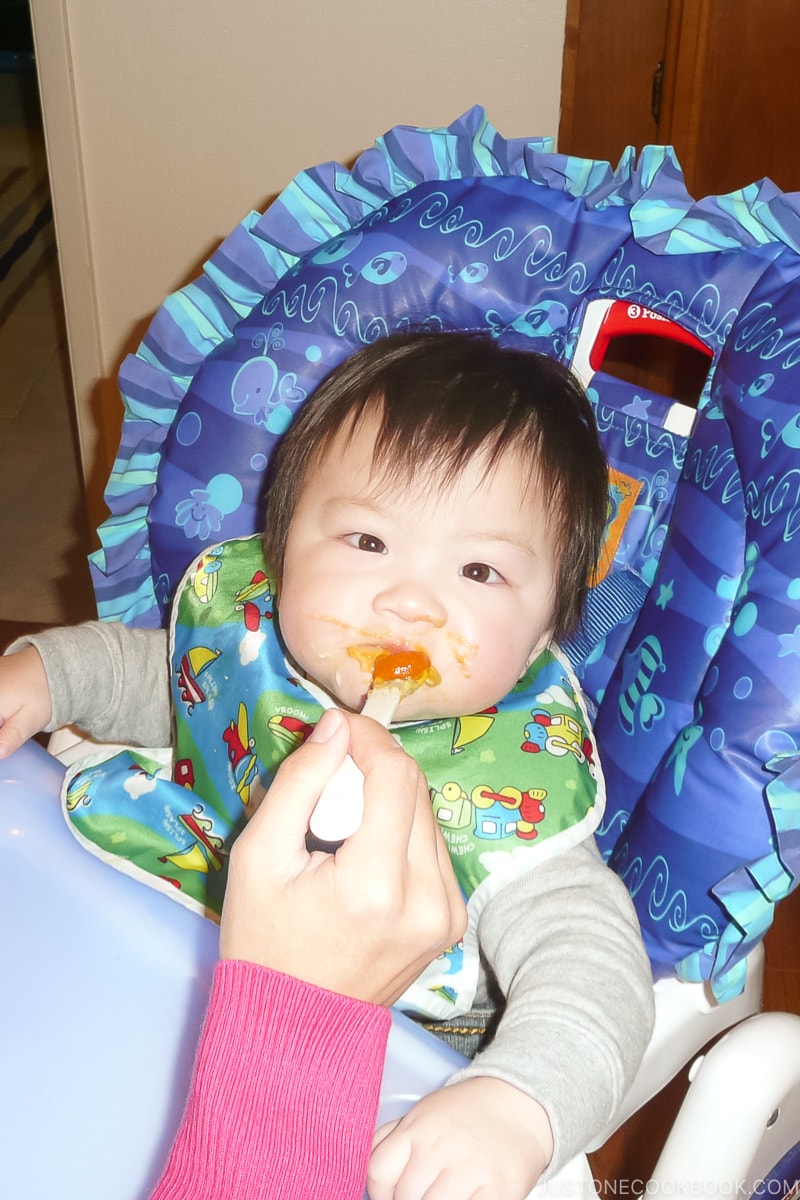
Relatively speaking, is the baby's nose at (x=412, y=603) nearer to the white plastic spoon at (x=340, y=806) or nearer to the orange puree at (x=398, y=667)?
the orange puree at (x=398, y=667)

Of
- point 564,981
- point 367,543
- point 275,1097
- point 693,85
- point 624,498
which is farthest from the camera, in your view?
point 693,85

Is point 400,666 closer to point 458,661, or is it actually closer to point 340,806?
point 458,661

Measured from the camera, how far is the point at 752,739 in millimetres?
717

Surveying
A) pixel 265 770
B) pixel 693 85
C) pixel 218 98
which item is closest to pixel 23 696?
pixel 265 770

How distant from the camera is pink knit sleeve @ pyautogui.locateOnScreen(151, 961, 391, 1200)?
47cm

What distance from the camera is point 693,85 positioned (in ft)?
4.82

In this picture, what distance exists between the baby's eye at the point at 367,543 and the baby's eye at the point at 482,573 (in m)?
0.06

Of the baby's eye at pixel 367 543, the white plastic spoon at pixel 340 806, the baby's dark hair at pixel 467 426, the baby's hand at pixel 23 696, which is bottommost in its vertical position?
the baby's hand at pixel 23 696

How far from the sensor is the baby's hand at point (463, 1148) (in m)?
0.55

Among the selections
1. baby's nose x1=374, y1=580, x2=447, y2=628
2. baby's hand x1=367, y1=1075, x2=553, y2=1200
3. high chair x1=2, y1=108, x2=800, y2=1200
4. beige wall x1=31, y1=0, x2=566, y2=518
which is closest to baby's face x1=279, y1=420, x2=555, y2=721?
baby's nose x1=374, y1=580, x2=447, y2=628

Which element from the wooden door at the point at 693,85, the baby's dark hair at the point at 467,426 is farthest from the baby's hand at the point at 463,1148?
the wooden door at the point at 693,85

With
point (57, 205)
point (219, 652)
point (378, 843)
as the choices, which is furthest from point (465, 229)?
point (57, 205)

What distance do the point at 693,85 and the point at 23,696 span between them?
115 centimetres

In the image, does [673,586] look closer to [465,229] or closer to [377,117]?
[465,229]
